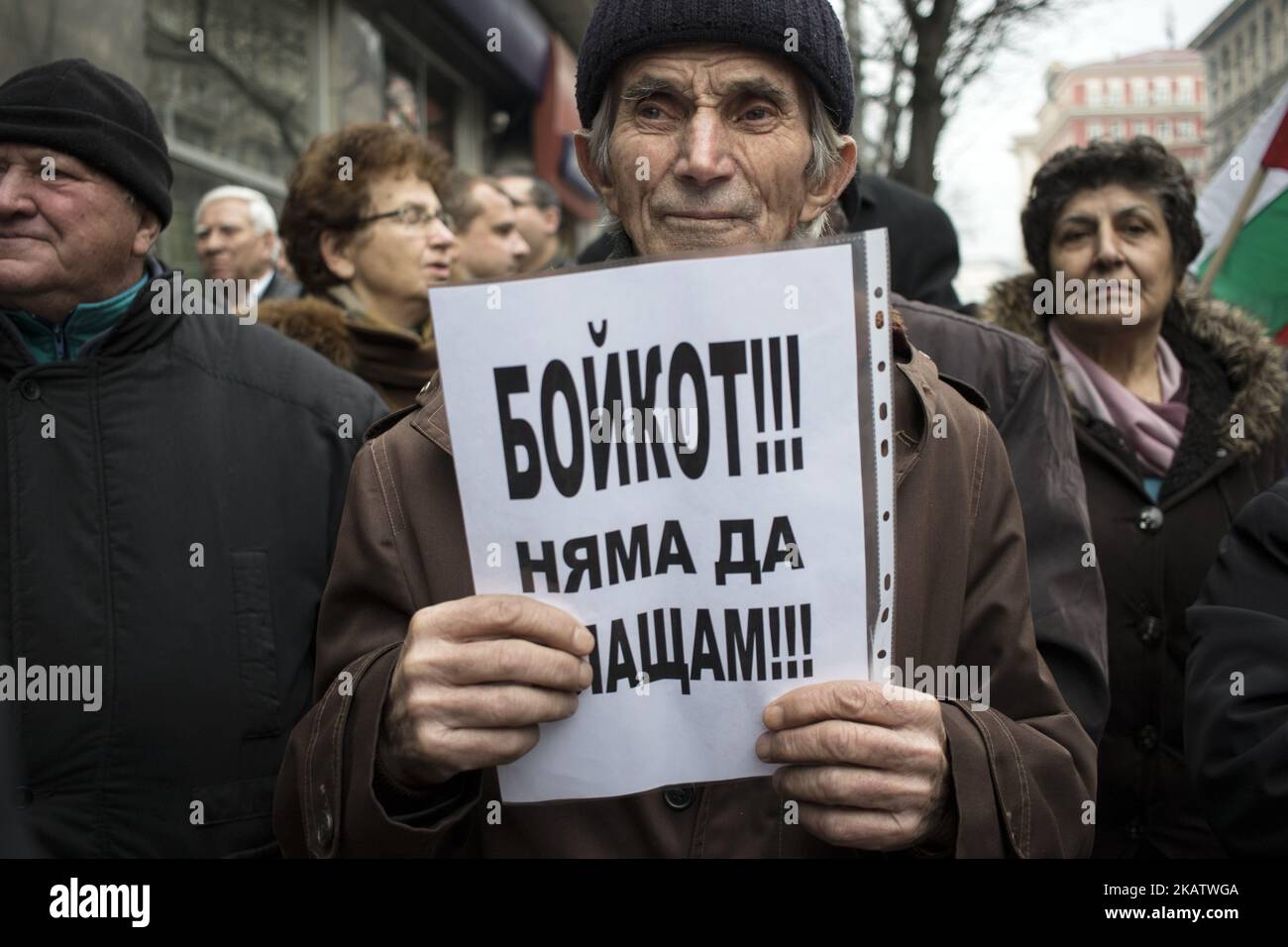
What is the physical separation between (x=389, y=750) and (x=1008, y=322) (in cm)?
235

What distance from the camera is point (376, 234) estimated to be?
12.6 ft

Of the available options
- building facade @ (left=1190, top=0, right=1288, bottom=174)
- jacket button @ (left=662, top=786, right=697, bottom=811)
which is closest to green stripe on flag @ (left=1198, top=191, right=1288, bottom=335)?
jacket button @ (left=662, top=786, right=697, bottom=811)

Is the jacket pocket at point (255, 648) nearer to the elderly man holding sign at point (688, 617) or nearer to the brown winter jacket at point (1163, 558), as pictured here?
the elderly man holding sign at point (688, 617)

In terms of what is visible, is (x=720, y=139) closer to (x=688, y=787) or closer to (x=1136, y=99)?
(x=688, y=787)

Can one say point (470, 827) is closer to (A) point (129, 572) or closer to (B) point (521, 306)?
(B) point (521, 306)

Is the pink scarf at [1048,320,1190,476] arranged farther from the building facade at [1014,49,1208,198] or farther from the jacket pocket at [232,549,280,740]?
the building facade at [1014,49,1208,198]

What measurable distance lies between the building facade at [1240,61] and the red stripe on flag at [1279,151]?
50.2 meters

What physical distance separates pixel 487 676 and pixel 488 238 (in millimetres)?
4734

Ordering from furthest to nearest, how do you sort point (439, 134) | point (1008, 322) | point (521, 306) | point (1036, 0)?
1. point (439, 134)
2. point (1036, 0)
3. point (1008, 322)
4. point (521, 306)

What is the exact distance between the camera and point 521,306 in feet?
4.80

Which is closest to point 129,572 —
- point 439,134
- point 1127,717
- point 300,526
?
point 300,526

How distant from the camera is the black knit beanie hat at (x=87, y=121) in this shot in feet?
8.28

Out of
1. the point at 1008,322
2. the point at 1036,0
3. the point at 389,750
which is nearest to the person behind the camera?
the point at 389,750

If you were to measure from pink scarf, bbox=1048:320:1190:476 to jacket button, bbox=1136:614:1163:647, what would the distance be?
1.34 feet
